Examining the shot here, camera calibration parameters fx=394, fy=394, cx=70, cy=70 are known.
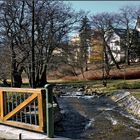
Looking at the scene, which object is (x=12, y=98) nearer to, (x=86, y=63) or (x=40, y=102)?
(x=40, y=102)

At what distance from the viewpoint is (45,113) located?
398 inches

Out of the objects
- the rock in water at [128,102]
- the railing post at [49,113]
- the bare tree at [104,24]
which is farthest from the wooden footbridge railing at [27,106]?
the bare tree at [104,24]

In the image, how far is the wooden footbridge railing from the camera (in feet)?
32.7

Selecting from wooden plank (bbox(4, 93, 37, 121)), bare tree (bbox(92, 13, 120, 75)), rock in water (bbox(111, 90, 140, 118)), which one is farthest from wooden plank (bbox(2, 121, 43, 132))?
bare tree (bbox(92, 13, 120, 75))

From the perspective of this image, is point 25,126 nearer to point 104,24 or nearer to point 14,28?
point 14,28

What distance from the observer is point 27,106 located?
10.7m

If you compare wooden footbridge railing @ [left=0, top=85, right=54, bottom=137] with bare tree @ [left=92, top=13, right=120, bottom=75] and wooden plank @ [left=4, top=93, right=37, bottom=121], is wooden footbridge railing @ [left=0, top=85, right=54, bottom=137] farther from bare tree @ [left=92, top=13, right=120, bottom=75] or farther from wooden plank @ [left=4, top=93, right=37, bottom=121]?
bare tree @ [left=92, top=13, right=120, bottom=75]

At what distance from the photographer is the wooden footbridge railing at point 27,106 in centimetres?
995

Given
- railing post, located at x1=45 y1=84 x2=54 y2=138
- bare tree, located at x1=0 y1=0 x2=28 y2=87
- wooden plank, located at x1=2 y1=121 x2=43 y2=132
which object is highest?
bare tree, located at x1=0 y1=0 x2=28 y2=87

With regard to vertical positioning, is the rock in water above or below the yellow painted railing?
below

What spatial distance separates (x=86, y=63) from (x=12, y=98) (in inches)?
2337

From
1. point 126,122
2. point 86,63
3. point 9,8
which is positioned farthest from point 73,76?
point 126,122

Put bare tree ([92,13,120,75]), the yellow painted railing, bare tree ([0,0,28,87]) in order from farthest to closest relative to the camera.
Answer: bare tree ([92,13,120,75]), bare tree ([0,0,28,87]), the yellow painted railing

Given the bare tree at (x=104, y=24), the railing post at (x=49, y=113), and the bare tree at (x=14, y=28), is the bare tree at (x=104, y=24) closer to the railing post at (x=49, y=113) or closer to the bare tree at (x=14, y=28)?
the bare tree at (x=14, y=28)
